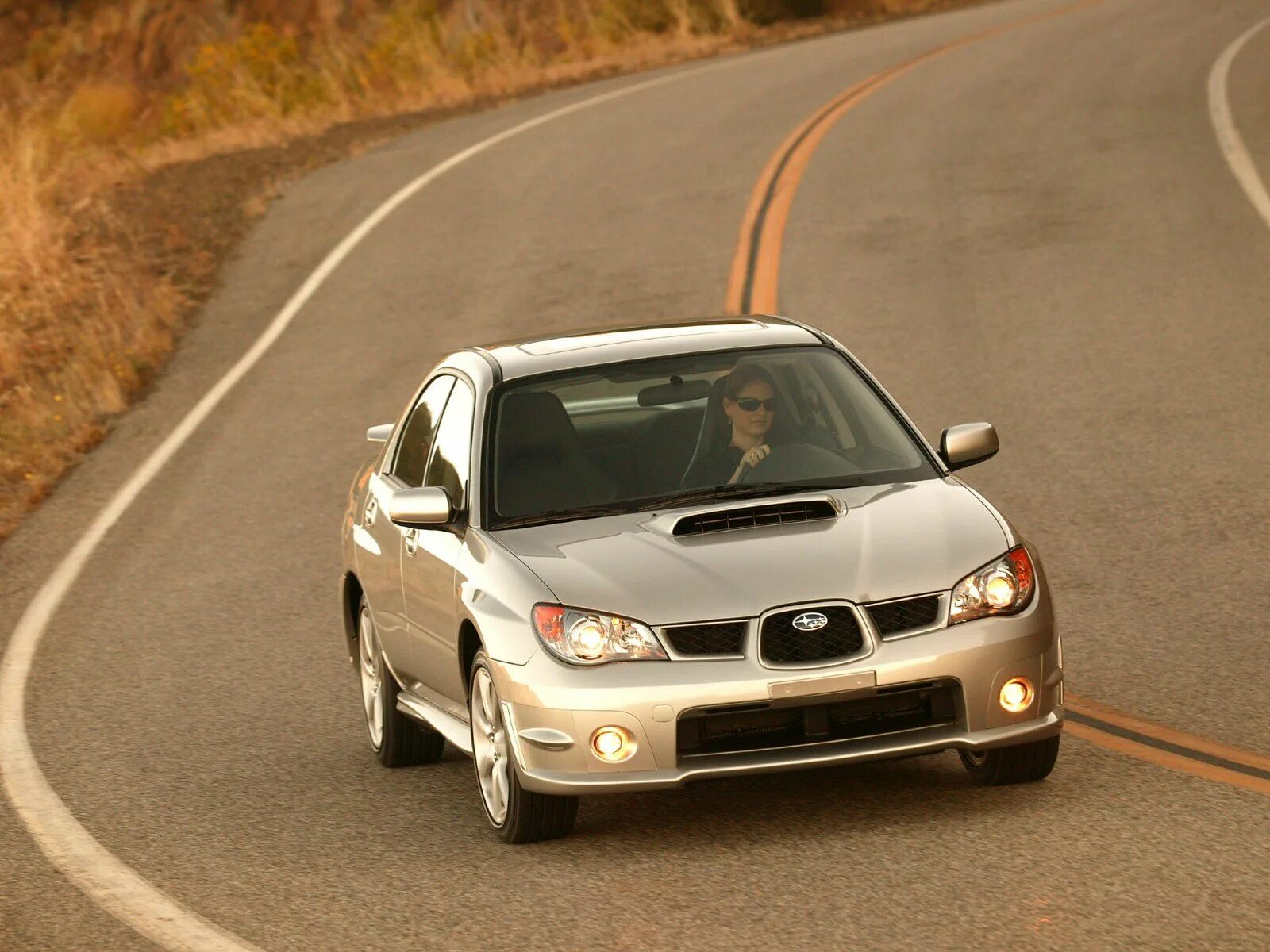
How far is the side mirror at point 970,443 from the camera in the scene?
7.91 meters

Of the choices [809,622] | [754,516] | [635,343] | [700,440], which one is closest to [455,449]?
[635,343]

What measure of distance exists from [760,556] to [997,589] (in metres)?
0.75

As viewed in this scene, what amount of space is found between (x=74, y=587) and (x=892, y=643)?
7281 millimetres

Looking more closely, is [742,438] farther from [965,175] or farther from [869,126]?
[869,126]

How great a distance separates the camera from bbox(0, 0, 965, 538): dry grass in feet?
62.5

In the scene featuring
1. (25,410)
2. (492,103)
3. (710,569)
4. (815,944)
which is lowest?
(492,103)

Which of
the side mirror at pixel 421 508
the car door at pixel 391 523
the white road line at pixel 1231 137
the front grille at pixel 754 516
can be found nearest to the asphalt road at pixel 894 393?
the white road line at pixel 1231 137

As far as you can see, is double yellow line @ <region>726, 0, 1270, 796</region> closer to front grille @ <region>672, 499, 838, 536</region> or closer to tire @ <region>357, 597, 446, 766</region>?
front grille @ <region>672, 499, 838, 536</region>

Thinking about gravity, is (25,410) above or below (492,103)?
above

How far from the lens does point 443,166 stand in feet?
87.8

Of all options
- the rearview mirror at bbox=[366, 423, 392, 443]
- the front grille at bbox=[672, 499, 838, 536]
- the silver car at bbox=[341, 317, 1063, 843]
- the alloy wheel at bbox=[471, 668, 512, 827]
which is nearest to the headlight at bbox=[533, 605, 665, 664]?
the silver car at bbox=[341, 317, 1063, 843]

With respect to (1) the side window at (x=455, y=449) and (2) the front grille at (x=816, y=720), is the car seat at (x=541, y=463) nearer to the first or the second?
(1) the side window at (x=455, y=449)

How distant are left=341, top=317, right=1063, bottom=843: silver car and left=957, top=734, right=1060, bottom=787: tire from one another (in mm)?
11

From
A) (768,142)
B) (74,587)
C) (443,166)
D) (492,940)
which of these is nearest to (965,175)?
(768,142)
